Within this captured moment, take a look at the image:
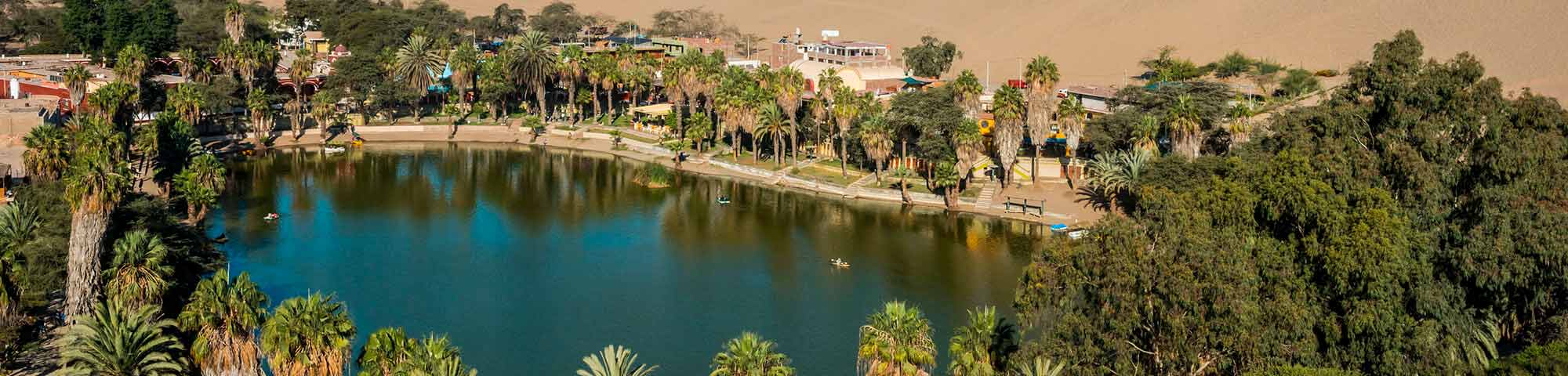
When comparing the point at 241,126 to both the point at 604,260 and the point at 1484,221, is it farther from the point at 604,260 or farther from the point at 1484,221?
the point at 1484,221

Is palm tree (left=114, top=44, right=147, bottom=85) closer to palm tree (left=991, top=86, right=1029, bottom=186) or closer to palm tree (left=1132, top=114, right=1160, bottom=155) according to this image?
palm tree (left=991, top=86, right=1029, bottom=186)

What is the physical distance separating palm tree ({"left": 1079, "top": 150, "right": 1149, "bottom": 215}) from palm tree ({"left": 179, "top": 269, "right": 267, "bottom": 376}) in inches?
2039

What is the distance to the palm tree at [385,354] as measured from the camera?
40750 mm

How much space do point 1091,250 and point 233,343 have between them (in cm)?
2654

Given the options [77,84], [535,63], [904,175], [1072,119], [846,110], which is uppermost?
[535,63]

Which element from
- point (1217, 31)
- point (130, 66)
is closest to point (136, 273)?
point (130, 66)

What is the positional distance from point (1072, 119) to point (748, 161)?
25140 millimetres

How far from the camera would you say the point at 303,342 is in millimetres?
39906

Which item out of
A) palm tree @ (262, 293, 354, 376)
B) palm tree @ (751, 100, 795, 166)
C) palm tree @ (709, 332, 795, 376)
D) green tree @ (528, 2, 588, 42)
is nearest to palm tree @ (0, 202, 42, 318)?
palm tree @ (262, 293, 354, 376)

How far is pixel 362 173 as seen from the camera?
330 ft

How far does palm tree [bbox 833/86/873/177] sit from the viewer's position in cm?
9225

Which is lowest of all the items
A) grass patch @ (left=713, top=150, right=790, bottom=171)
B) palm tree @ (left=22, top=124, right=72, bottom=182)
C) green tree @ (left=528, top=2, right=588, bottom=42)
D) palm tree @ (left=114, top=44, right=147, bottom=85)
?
grass patch @ (left=713, top=150, right=790, bottom=171)

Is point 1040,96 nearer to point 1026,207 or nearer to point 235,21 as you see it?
point 1026,207

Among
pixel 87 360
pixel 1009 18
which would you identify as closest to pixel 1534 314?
pixel 87 360
